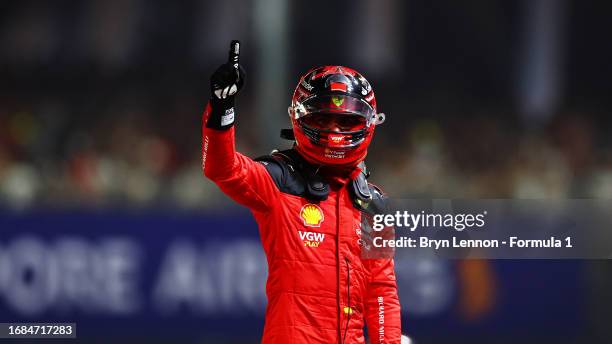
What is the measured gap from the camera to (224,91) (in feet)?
12.6

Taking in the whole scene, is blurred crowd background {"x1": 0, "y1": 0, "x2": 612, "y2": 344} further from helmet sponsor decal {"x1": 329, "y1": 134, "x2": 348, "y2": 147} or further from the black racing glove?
the black racing glove

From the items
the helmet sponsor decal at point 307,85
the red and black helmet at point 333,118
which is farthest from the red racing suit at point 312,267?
the helmet sponsor decal at point 307,85

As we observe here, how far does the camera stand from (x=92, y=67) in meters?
8.55

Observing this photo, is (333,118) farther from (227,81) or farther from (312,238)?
(227,81)

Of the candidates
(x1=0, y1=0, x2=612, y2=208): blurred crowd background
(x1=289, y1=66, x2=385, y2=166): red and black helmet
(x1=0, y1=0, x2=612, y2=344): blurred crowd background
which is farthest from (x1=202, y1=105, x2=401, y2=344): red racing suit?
(x1=0, y1=0, x2=612, y2=208): blurred crowd background

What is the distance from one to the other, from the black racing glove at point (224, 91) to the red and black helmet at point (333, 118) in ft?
1.95

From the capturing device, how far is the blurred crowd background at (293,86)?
7727 mm

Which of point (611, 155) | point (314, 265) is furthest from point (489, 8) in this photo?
point (314, 265)

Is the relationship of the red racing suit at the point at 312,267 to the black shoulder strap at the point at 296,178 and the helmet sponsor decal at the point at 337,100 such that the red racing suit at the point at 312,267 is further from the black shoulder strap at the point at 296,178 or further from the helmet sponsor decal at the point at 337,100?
the helmet sponsor decal at the point at 337,100

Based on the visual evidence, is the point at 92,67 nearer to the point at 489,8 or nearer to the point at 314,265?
the point at 489,8

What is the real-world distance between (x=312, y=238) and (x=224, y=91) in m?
0.75

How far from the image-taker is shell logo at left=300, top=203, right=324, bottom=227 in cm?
422

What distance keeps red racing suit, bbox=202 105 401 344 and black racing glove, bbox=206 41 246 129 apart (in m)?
0.20

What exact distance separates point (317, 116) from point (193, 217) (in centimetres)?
276
